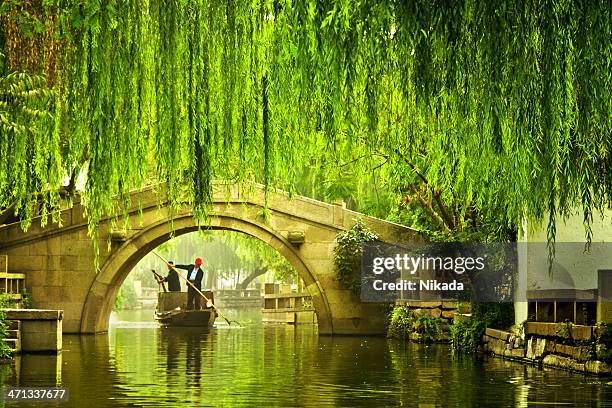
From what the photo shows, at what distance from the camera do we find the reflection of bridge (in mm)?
24453

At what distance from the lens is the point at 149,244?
24953mm

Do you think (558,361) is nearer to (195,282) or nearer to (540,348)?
(540,348)

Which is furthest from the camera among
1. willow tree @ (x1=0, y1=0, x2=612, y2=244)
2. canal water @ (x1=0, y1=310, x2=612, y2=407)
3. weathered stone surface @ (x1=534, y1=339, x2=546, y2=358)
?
weathered stone surface @ (x1=534, y1=339, x2=546, y2=358)

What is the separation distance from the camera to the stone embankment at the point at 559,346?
1284 centimetres

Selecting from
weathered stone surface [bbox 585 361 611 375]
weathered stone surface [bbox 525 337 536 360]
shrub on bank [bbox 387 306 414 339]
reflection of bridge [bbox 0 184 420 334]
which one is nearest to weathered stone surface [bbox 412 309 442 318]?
shrub on bank [bbox 387 306 414 339]

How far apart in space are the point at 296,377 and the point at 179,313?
56.4 ft

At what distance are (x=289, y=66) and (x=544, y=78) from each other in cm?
129

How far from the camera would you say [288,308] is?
113 feet

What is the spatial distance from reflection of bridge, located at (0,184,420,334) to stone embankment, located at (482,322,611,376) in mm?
7402

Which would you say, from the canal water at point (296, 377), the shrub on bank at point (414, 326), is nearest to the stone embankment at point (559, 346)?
the canal water at point (296, 377)

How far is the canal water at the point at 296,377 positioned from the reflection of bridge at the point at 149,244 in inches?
125

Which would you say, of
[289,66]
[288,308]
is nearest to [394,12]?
[289,66]

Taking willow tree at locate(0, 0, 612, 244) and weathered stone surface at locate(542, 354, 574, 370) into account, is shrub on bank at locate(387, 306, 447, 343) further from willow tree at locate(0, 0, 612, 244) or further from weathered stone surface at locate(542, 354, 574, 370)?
willow tree at locate(0, 0, 612, 244)

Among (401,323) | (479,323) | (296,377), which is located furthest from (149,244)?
(296,377)
